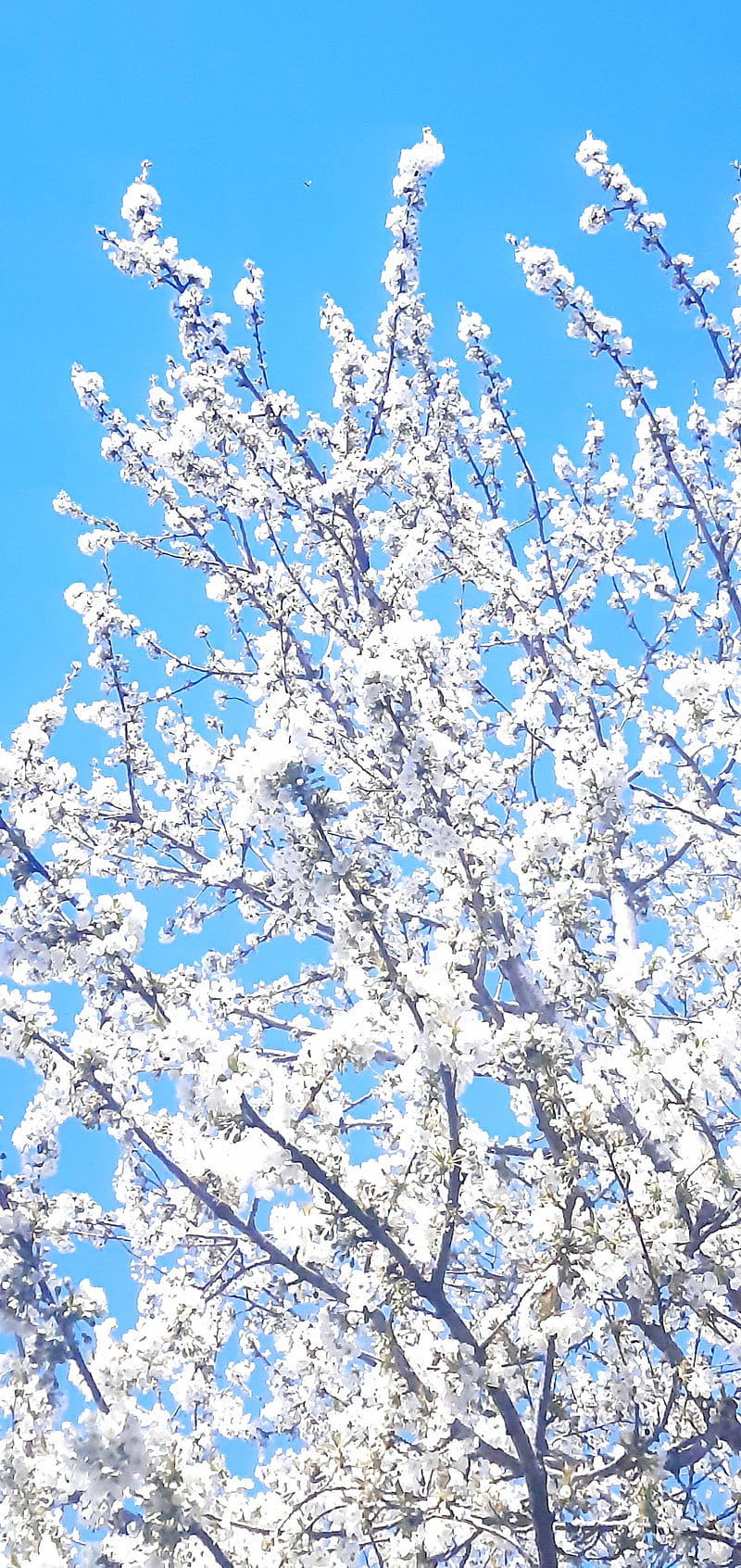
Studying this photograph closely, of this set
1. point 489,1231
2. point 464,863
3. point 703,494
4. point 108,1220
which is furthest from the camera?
point 703,494

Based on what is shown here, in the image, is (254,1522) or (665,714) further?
(665,714)

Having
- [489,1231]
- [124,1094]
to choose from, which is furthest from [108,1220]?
[489,1231]

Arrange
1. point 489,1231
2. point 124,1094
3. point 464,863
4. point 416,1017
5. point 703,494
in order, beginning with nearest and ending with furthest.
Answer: point 416,1017
point 124,1094
point 464,863
point 489,1231
point 703,494

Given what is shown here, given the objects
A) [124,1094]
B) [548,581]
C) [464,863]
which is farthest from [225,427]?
[124,1094]

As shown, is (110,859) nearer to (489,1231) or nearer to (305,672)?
(305,672)

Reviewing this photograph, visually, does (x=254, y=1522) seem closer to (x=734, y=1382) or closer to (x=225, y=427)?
(x=734, y=1382)

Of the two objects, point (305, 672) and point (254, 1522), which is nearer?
point (254, 1522)

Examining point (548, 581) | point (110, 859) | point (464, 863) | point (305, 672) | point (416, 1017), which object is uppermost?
point (548, 581)

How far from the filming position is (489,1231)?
4711 millimetres

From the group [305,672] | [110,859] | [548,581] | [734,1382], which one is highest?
[548,581]

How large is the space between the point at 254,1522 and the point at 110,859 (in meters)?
3.09

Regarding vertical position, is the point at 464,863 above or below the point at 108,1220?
above

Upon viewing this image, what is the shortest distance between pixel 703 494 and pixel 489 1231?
448 centimetres

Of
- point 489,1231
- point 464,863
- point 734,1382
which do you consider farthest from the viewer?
point 734,1382
